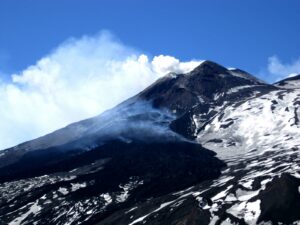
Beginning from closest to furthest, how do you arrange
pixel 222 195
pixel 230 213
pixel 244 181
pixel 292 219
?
1. pixel 292 219
2. pixel 230 213
3. pixel 222 195
4. pixel 244 181

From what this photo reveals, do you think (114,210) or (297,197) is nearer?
(297,197)

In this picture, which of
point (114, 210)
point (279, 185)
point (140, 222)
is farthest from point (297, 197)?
point (114, 210)

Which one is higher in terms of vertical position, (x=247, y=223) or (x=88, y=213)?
(x=88, y=213)

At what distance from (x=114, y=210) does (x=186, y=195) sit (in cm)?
2389

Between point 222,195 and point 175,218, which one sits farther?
point 222,195

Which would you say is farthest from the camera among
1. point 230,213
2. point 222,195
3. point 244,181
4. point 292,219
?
point 244,181

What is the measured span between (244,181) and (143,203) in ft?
108

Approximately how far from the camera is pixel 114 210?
195375 millimetres

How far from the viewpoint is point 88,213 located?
197875 mm

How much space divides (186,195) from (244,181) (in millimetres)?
18726

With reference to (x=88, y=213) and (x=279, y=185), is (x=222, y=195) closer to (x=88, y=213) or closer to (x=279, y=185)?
(x=279, y=185)

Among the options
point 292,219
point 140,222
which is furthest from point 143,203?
point 292,219

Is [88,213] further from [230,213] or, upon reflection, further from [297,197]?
[297,197]

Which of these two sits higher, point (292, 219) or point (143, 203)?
point (143, 203)
